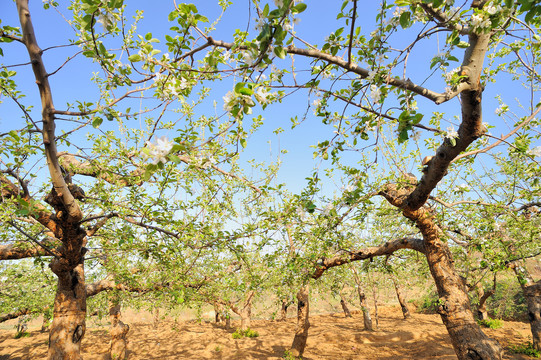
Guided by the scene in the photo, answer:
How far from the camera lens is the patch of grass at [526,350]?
8801 mm

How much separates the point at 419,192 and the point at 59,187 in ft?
17.3

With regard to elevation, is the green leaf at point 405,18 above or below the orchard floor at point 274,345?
above

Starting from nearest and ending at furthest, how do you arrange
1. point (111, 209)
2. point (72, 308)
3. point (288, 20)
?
point (288, 20) → point (111, 209) → point (72, 308)

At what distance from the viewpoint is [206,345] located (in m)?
12.6

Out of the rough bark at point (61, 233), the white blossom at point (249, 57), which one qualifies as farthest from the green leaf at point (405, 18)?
the rough bark at point (61, 233)

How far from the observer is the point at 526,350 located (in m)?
9.12

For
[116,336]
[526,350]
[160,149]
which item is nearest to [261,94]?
[160,149]

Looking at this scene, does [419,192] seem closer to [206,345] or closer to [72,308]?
[72,308]

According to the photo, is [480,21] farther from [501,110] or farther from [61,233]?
[61,233]

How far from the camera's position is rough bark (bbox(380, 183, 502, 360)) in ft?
15.6

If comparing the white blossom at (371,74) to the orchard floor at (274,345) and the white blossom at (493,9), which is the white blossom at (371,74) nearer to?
the white blossom at (493,9)

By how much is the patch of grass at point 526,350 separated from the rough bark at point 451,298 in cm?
636

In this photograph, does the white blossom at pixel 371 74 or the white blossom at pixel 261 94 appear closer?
the white blossom at pixel 261 94

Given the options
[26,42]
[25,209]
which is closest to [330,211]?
[25,209]
